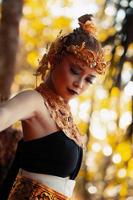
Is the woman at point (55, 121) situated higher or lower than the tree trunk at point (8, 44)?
lower

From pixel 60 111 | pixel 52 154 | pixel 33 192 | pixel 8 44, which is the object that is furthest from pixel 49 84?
pixel 8 44

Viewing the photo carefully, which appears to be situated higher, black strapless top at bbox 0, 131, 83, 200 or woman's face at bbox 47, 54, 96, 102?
woman's face at bbox 47, 54, 96, 102

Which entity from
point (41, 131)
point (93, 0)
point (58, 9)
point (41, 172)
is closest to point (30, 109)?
point (41, 131)

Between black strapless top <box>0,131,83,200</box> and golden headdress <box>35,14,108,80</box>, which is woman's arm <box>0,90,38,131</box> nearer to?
black strapless top <box>0,131,83,200</box>

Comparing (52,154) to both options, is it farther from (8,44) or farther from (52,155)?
(8,44)

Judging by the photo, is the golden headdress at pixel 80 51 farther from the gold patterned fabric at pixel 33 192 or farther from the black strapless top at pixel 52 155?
the gold patterned fabric at pixel 33 192

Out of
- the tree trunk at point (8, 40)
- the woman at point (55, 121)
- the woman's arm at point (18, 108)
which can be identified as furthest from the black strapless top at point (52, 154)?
the tree trunk at point (8, 40)

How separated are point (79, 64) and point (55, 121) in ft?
0.66

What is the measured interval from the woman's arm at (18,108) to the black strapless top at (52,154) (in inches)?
4.3

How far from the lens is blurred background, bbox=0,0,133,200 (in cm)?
271

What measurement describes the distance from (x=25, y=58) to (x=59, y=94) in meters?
5.29

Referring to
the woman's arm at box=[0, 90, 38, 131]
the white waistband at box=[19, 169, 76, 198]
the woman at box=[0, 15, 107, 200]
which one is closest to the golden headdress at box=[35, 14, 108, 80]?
the woman at box=[0, 15, 107, 200]

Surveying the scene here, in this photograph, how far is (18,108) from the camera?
1.73 meters

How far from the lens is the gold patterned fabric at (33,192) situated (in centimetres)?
188
